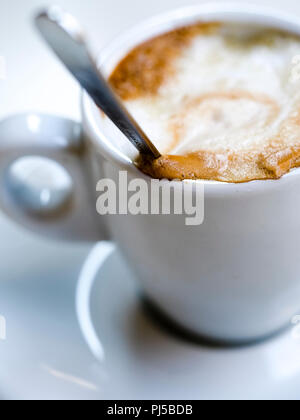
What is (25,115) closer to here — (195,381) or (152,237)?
(152,237)

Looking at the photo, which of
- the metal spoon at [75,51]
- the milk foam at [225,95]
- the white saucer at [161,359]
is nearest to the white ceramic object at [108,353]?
the white saucer at [161,359]

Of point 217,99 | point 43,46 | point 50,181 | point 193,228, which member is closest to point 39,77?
point 43,46

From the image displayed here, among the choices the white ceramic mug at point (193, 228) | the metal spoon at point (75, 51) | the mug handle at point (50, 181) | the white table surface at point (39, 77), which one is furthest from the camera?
the white table surface at point (39, 77)

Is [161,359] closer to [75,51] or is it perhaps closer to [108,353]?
[108,353]

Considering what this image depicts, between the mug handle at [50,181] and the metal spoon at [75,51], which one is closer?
the metal spoon at [75,51]

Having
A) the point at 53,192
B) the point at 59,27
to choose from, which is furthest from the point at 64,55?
the point at 53,192

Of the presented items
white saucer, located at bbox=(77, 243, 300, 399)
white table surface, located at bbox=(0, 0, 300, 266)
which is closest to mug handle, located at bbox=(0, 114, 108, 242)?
white saucer, located at bbox=(77, 243, 300, 399)

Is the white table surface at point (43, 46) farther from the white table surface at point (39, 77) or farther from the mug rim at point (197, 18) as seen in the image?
the mug rim at point (197, 18)
